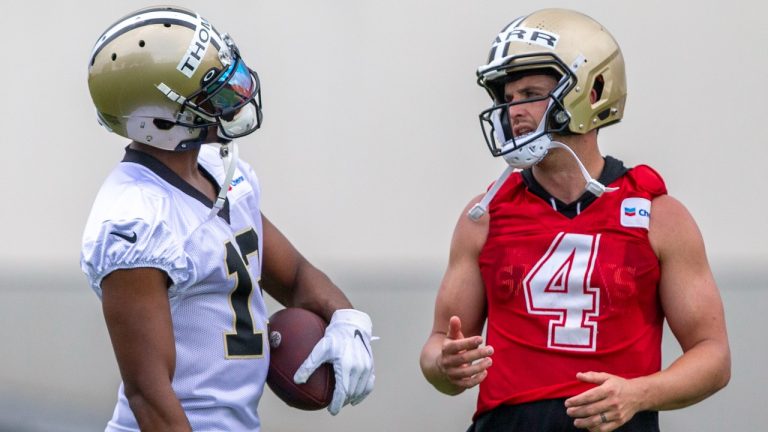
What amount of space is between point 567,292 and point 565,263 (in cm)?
5

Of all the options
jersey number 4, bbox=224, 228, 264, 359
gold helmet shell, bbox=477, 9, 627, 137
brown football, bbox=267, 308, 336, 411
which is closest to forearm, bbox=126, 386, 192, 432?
jersey number 4, bbox=224, 228, 264, 359

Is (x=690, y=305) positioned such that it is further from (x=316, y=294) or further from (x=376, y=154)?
(x=376, y=154)

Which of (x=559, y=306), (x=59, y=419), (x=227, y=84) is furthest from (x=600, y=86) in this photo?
(x=59, y=419)

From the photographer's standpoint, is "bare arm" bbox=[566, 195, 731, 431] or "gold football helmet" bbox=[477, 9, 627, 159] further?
"gold football helmet" bbox=[477, 9, 627, 159]

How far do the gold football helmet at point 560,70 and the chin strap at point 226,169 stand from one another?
439 millimetres

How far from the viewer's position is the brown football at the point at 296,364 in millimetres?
2254

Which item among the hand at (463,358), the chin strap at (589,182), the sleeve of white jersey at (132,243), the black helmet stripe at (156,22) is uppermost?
the black helmet stripe at (156,22)

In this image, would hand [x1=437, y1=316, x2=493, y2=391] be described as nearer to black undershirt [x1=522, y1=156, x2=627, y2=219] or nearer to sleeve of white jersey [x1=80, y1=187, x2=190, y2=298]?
black undershirt [x1=522, y1=156, x2=627, y2=219]

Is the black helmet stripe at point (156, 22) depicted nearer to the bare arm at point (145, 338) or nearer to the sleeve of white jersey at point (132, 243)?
the sleeve of white jersey at point (132, 243)

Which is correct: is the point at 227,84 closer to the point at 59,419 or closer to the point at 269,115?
the point at 269,115

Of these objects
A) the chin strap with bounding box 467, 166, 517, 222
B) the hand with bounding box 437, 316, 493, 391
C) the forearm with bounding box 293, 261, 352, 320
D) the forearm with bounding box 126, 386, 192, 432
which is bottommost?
the forearm with bounding box 126, 386, 192, 432

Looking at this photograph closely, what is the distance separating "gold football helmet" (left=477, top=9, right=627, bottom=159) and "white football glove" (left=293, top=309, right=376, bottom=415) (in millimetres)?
415

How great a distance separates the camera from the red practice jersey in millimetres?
2193

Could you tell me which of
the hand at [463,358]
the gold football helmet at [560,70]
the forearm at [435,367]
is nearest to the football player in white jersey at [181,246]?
the forearm at [435,367]
